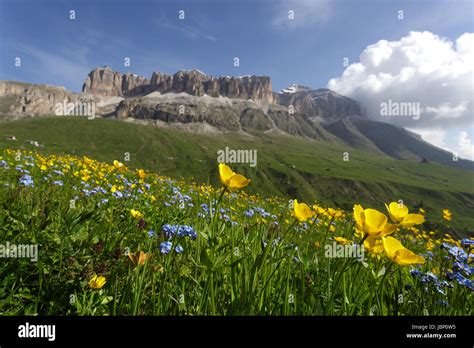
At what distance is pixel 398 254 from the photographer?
1.76 meters

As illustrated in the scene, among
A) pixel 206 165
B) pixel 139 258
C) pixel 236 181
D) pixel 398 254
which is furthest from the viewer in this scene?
pixel 206 165

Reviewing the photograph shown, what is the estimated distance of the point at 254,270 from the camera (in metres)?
1.97

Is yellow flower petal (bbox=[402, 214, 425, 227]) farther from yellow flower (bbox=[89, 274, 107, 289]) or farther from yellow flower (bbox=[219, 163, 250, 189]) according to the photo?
yellow flower (bbox=[89, 274, 107, 289])

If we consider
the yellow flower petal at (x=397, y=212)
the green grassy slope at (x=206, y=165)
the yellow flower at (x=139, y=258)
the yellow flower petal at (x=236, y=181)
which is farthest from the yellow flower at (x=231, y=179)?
the green grassy slope at (x=206, y=165)

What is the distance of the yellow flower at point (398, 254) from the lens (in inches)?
66.9

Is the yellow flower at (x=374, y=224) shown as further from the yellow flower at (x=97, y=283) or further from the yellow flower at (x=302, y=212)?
the yellow flower at (x=97, y=283)

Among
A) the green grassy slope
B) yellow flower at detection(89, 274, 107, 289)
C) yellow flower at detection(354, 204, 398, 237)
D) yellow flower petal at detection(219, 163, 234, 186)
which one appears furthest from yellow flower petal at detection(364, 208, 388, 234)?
the green grassy slope

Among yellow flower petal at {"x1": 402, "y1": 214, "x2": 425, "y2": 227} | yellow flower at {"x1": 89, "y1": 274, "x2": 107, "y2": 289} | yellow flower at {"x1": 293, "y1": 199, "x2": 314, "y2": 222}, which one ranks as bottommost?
yellow flower at {"x1": 89, "y1": 274, "x2": 107, "y2": 289}

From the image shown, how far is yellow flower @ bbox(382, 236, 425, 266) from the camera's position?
170 centimetres

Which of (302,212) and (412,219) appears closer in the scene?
(412,219)

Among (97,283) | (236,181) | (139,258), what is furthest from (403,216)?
Result: (97,283)

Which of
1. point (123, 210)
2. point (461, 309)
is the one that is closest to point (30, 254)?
point (123, 210)

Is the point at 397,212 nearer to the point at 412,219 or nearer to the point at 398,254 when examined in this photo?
the point at 412,219
